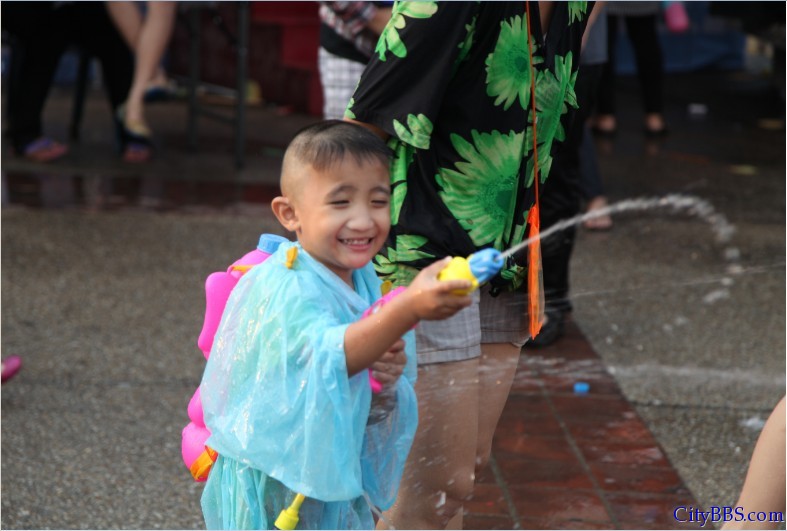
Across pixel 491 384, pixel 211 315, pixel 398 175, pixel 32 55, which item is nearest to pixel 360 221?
pixel 211 315

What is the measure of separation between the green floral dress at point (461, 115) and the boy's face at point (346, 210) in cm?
41

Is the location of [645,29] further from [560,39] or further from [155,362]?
[560,39]

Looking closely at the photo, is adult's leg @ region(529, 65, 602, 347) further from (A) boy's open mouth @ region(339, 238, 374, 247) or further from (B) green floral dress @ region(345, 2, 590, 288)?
(A) boy's open mouth @ region(339, 238, 374, 247)

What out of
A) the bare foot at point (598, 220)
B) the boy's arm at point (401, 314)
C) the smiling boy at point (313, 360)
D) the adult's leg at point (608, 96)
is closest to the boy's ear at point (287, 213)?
the smiling boy at point (313, 360)

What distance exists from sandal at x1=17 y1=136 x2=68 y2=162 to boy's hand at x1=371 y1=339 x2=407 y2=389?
654 centimetres

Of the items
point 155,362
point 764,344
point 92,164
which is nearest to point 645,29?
point 92,164

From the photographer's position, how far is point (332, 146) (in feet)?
6.72

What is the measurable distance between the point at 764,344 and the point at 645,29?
16.0 feet

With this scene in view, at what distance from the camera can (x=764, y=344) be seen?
5.04 meters

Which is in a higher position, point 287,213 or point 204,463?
point 287,213

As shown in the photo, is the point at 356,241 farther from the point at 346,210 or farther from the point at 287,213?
the point at 287,213

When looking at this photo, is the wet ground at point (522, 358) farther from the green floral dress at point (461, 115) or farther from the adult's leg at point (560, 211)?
the green floral dress at point (461, 115)

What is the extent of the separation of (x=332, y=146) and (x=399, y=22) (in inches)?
19.7

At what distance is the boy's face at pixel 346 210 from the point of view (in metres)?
2.03
